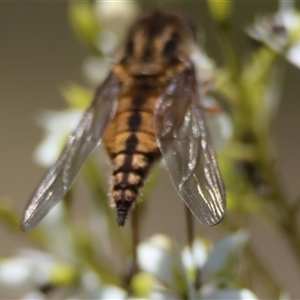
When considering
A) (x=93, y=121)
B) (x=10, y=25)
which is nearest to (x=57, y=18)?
(x=10, y=25)

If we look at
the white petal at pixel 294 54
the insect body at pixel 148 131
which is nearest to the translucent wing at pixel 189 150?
the insect body at pixel 148 131

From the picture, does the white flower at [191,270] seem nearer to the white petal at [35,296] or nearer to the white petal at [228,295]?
the white petal at [228,295]

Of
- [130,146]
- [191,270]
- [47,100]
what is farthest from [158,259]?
[47,100]

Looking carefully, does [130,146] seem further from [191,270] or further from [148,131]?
[191,270]

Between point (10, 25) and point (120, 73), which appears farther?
point (10, 25)

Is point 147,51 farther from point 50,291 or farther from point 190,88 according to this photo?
point 50,291

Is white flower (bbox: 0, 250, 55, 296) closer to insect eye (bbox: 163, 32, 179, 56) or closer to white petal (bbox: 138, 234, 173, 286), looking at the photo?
white petal (bbox: 138, 234, 173, 286)

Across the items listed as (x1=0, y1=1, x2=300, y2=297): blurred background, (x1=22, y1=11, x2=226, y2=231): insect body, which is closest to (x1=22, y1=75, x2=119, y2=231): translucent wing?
(x1=22, y1=11, x2=226, y2=231): insect body
